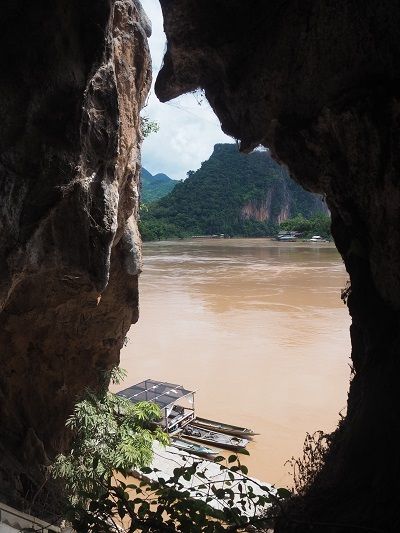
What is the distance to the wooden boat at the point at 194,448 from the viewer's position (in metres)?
9.68

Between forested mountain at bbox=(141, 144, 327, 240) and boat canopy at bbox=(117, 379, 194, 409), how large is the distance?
191 ft

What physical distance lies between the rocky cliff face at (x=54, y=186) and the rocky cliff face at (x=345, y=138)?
1.04 metres

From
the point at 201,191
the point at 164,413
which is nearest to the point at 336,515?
the point at 164,413

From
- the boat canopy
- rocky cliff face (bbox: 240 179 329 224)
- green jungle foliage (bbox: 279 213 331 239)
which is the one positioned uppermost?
rocky cliff face (bbox: 240 179 329 224)

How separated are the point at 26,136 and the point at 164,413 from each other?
8.24m

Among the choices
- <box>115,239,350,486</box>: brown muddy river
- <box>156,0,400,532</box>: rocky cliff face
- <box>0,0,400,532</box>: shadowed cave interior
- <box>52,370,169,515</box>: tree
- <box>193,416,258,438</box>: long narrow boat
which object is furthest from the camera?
<box>115,239,350,486</box>: brown muddy river

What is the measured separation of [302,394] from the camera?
13797 millimetres

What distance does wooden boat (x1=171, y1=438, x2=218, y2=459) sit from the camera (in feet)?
31.8

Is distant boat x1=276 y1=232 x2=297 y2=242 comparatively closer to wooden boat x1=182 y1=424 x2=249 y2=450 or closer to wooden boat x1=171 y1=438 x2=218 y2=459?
wooden boat x1=182 y1=424 x2=249 y2=450

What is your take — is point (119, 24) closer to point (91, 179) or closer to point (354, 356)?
point (91, 179)

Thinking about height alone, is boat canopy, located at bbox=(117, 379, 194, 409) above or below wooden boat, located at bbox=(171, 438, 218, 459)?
above

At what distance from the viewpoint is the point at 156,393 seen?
11.3m

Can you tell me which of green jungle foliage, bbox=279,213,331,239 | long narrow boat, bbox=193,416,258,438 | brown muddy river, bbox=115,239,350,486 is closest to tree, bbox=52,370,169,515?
brown muddy river, bbox=115,239,350,486

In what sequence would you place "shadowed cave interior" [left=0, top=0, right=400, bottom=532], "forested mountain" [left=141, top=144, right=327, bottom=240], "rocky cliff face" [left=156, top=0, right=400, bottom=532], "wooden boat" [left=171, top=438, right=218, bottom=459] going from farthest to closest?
1. "forested mountain" [left=141, top=144, right=327, bottom=240]
2. "wooden boat" [left=171, top=438, right=218, bottom=459]
3. "shadowed cave interior" [left=0, top=0, right=400, bottom=532]
4. "rocky cliff face" [left=156, top=0, right=400, bottom=532]
